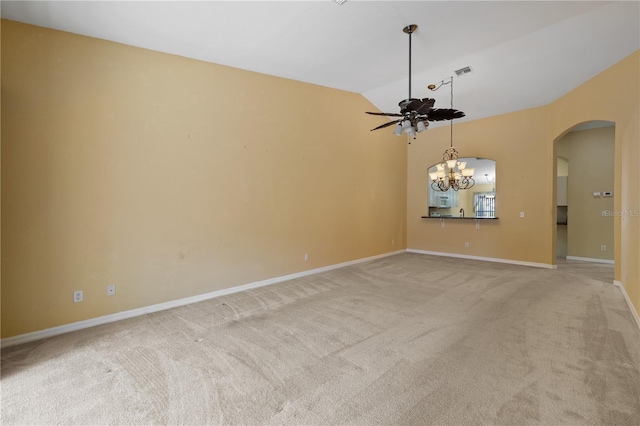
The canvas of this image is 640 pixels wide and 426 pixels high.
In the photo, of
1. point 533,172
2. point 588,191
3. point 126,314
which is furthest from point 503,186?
point 126,314

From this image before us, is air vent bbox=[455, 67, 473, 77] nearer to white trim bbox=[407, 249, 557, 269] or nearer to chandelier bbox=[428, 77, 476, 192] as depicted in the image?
chandelier bbox=[428, 77, 476, 192]

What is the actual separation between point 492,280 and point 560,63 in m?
3.52

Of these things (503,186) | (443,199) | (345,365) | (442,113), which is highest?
(442,113)

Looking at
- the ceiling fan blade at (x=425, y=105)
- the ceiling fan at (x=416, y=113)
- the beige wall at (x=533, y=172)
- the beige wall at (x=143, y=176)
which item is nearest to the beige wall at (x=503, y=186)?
the beige wall at (x=533, y=172)

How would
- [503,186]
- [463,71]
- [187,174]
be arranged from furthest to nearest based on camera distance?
[503,186] < [463,71] < [187,174]

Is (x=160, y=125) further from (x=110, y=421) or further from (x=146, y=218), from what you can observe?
(x=110, y=421)

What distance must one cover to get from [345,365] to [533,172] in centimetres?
589

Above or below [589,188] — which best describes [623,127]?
above

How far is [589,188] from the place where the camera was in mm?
6613

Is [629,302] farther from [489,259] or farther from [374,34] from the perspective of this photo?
[374,34]

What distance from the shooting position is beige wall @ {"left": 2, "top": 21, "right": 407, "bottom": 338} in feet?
9.44

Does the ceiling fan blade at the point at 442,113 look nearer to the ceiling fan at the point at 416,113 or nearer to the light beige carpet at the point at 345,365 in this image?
the ceiling fan at the point at 416,113

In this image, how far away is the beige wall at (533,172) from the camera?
144 inches

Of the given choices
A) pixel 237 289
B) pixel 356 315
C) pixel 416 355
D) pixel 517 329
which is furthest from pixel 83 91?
pixel 517 329
